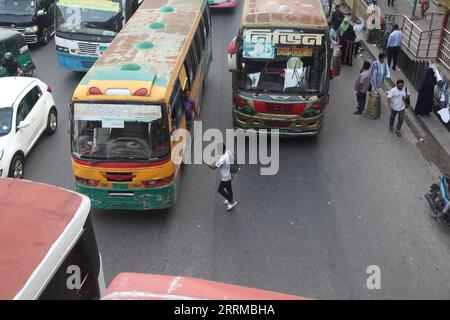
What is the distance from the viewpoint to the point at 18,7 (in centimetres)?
1786

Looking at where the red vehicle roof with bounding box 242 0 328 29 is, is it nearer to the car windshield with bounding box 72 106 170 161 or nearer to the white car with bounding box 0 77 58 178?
the car windshield with bounding box 72 106 170 161

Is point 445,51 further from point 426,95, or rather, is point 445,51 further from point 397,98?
point 397,98

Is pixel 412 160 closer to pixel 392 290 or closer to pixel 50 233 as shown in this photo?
pixel 392 290

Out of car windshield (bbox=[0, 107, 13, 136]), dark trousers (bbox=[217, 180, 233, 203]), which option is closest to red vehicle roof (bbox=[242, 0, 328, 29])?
dark trousers (bbox=[217, 180, 233, 203])

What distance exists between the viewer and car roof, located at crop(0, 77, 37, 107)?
1101cm

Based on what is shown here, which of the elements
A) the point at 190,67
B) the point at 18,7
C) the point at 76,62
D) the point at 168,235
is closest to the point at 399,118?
the point at 190,67

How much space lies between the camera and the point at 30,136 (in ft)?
37.1

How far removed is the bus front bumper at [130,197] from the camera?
8.84 meters

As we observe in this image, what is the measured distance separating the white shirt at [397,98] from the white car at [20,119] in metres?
8.25

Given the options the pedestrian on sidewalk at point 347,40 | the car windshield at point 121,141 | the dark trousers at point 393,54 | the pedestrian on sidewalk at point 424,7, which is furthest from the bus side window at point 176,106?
the pedestrian on sidewalk at point 424,7

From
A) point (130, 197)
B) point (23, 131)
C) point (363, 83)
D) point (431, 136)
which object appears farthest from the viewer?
point (363, 83)

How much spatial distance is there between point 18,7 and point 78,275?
15510 millimetres

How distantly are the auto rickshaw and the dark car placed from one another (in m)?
2.49

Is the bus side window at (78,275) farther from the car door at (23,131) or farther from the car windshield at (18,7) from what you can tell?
the car windshield at (18,7)
